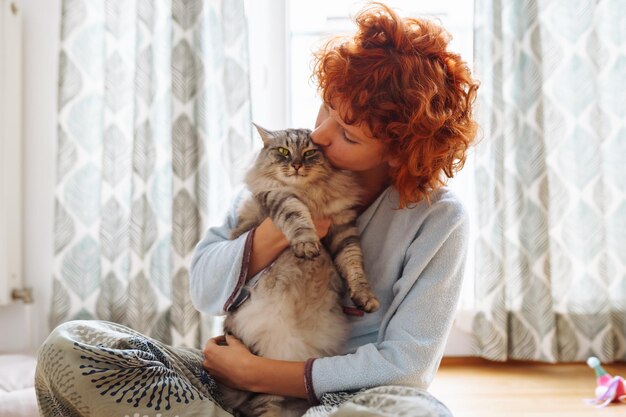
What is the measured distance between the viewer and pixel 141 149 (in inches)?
109

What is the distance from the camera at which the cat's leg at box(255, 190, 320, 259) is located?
4.55 ft

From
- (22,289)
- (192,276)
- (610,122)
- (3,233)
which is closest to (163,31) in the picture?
(3,233)

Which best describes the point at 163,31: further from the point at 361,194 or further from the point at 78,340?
the point at 78,340

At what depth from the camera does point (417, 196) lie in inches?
57.7

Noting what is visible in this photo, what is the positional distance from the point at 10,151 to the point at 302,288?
6.24 feet

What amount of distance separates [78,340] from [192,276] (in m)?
0.38

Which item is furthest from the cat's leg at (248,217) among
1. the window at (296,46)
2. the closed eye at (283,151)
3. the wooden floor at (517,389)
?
the window at (296,46)

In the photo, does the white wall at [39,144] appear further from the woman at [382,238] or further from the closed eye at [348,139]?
the closed eye at [348,139]

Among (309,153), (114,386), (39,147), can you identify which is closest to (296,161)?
(309,153)

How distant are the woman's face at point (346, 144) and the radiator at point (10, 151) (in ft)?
5.79

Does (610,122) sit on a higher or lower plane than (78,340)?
higher

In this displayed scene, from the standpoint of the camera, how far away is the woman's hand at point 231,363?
54.1 inches

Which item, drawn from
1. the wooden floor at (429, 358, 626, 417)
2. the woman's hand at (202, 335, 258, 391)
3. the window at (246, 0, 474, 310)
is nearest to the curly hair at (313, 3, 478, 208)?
the woman's hand at (202, 335, 258, 391)

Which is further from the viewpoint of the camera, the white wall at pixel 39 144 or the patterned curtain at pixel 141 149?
the white wall at pixel 39 144
